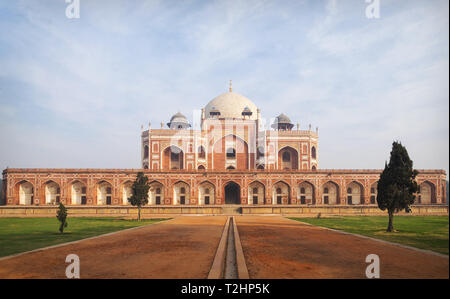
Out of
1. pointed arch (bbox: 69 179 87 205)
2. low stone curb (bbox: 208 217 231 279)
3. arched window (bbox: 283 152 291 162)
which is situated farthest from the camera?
arched window (bbox: 283 152 291 162)

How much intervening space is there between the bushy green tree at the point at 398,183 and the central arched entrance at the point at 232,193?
25.1 meters

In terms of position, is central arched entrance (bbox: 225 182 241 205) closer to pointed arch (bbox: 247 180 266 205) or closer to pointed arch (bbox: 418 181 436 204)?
pointed arch (bbox: 247 180 266 205)

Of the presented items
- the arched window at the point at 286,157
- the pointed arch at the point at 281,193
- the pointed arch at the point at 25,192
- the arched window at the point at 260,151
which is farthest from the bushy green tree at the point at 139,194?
the arched window at the point at 286,157

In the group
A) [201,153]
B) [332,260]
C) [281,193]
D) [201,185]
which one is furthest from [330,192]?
[332,260]

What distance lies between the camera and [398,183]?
17.9 meters

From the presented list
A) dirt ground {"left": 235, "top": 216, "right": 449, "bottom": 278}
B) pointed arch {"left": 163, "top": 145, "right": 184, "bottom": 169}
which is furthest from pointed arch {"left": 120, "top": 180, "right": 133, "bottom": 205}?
dirt ground {"left": 235, "top": 216, "right": 449, "bottom": 278}

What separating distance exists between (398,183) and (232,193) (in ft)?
87.6

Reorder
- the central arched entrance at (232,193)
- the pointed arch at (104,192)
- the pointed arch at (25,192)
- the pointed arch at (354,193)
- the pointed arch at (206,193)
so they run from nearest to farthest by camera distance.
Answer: the pointed arch at (25,192) < the pointed arch at (104,192) < the pointed arch at (206,193) < the pointed arch at (354,193) < the central arched entrance at (232,193)

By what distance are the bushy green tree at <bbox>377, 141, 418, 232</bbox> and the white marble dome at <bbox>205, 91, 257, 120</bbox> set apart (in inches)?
1333

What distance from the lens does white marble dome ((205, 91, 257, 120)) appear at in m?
50.7

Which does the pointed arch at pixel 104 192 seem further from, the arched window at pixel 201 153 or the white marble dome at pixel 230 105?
the white marble dome at pixel 230 105

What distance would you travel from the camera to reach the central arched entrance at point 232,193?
138 ft

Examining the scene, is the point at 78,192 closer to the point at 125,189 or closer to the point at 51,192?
the point at 51,192

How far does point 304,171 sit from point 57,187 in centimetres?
3152
